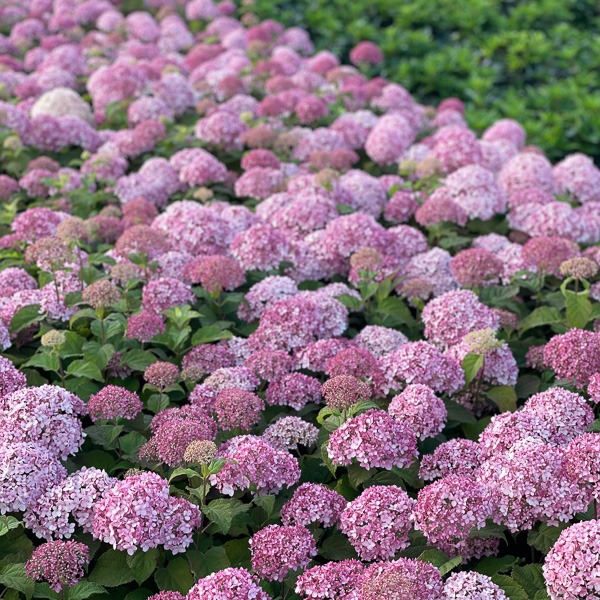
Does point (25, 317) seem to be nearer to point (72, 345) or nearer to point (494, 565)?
point (72, 345)

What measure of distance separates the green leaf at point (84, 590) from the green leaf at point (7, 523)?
0.92 ft

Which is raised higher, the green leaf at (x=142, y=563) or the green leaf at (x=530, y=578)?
the green leaf at (x=530, y=578)

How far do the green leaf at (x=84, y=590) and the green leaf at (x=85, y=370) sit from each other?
0.98 metres

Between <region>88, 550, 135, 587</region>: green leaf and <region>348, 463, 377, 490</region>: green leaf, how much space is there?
824 millimetres

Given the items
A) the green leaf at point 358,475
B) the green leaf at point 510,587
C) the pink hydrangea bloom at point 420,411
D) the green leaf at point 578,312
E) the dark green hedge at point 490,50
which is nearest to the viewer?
the green leaf at point 510,587

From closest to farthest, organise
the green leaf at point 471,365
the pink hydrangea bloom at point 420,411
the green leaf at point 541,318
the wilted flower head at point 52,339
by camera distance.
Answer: the pink hydrangea bloom at point 420,411
the wilted flower head at point 52,339
the green leaf at point 471,365
the green leaf at point 541,318

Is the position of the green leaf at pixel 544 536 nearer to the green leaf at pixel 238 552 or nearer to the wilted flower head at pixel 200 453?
the green leaf at pixel 238 552

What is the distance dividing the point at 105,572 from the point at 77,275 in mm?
1815

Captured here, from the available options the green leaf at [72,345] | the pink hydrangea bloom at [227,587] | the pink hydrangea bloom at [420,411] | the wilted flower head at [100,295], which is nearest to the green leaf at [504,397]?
the pink hydrangea bloom at [420,411]

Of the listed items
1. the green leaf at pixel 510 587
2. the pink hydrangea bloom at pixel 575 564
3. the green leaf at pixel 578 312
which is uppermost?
the pink hydrangea bloom at pixel 575 564

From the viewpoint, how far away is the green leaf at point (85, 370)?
3299 millimetres

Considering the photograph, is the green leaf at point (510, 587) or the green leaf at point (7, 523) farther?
the green leaf at point (7, 523)

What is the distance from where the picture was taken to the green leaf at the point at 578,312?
3.73 m

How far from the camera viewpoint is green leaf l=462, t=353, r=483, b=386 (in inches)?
132
